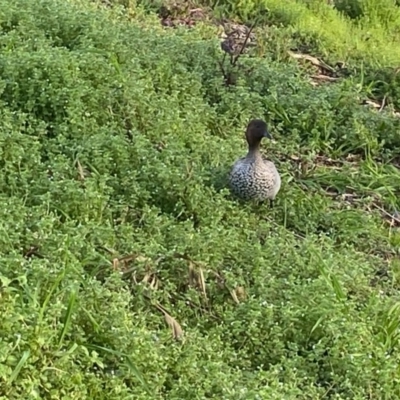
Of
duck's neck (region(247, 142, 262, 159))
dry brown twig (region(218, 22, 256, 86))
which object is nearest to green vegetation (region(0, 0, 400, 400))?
dry brown twig (region(218, 22, 256, 86))

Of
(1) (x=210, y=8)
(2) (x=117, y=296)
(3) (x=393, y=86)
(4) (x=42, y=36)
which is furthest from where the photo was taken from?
(1) (x=210, y=8)

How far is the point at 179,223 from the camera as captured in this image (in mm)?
4754

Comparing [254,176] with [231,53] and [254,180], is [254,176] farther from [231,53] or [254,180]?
[231,53]

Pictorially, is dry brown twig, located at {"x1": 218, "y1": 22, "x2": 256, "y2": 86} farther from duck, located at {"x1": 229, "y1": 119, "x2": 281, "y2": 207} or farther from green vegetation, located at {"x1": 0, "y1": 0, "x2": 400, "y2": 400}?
duck, located at {"x1": 229, "y1": 119, "x2": 281, "y2": 207}

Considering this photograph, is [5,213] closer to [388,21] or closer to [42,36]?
[42,36]

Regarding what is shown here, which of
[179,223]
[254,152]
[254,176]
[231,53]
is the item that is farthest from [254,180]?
[231,53]

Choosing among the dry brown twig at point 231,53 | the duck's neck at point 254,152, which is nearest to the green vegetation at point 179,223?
the dry brown twig at point 231,53

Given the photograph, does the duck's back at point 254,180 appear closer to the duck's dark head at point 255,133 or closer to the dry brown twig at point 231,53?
the duck's dark head at point 255,133

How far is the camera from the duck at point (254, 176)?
5.13 metres

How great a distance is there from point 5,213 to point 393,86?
4.10 metres

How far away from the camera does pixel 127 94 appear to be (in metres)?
5.63

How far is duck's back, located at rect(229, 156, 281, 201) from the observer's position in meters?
5.12

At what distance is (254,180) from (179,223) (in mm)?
580

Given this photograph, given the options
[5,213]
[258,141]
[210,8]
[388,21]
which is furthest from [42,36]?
[388,21]
